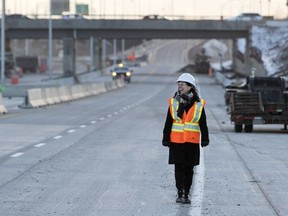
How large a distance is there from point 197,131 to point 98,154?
735 centimetres

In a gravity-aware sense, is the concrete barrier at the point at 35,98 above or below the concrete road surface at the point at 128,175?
below

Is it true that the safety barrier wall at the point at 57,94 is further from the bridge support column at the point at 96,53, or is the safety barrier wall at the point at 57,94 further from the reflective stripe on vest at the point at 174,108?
the bridge support column at the point at 96,53

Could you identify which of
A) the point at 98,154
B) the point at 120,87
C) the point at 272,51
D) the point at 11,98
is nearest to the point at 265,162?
the point at 98,154

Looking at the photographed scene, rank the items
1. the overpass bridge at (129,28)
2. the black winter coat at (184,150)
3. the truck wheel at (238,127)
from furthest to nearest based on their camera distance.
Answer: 1. the overpass bridge at (129,28)
2. the truck wheel at (238,127)
3. the black winter coat at (184,150)

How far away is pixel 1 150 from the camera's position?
19203mm

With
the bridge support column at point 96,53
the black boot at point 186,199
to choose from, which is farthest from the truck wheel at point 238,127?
the bridge support column at point 96,53

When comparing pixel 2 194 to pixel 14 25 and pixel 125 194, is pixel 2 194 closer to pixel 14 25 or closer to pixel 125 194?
pixel 125 194

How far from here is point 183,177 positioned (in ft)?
37.8

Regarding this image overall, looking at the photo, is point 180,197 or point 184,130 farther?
point 180,197

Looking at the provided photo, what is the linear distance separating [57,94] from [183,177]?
3909 cm

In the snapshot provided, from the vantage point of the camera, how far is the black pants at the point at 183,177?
11.5 m

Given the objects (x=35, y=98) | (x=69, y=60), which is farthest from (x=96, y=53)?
(x=35, y=98)

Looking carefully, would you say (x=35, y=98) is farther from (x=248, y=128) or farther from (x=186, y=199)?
(x=186, y=199)

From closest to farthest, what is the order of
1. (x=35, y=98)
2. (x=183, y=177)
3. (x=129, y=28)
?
(x=183, y=177), (x=35, y=98), (x=129, y=28)
